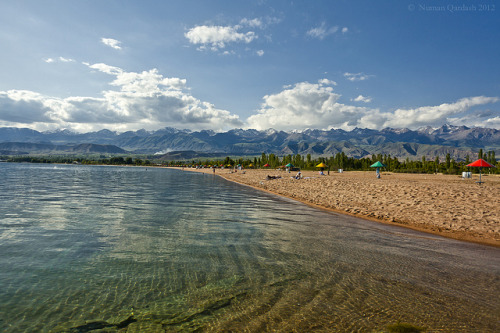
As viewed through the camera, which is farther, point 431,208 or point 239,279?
point 431,208

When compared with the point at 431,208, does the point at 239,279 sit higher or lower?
lower

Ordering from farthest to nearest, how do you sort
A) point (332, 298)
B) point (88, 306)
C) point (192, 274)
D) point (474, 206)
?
point (474, 206)
point (192, 274)
point (332, 298)
point (88, 306)

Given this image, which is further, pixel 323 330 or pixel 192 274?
pixel 192 274

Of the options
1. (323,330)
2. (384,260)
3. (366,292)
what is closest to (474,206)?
(384,260)

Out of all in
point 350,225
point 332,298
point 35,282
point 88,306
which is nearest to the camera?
point 88,306

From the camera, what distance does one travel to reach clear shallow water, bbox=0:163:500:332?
278 inches

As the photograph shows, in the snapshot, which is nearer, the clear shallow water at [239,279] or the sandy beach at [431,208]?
the clear shallow water at [239,279]

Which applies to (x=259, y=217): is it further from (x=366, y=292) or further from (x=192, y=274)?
(x=366, y=292)

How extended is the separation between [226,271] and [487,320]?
816 centimetres

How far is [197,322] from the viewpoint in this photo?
689 cm

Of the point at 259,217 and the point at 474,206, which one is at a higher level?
the point at 474,206

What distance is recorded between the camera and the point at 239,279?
9.57m

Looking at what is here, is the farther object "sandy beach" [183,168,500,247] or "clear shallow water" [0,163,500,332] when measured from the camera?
"sandy beach" [183,168,500,247]

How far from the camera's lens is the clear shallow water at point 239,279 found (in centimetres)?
706
